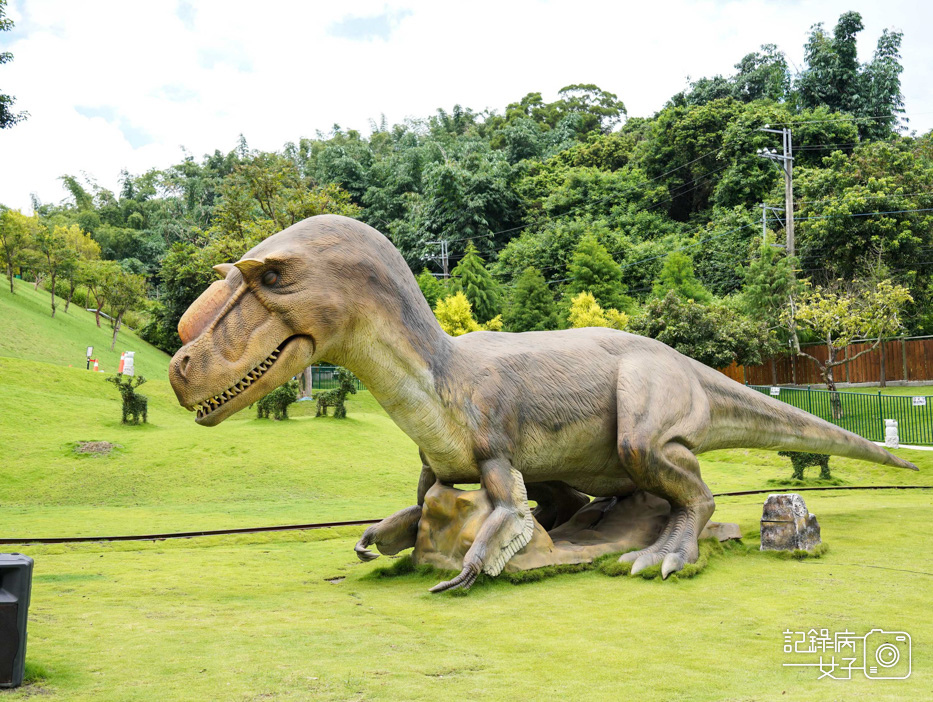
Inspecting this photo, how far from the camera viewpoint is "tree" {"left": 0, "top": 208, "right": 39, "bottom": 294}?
3262 cm

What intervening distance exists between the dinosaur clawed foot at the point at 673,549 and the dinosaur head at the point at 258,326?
8.22 feet

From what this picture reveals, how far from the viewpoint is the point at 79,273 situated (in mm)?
34938

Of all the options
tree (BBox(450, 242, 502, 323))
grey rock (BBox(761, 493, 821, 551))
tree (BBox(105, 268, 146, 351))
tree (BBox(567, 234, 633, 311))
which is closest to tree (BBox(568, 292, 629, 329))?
tree (BBox(567, 234, 633, 311))

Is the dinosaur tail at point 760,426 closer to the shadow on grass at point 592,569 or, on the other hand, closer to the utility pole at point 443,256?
the shadow on grass at point 592,569

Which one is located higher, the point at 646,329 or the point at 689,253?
the point at 689,253

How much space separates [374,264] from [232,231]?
21130 millimetres

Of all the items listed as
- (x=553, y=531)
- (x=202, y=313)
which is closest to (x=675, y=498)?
(x=553, y=531)

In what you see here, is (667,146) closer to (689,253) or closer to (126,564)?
(689,253)

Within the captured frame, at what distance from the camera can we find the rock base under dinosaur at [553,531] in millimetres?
5305

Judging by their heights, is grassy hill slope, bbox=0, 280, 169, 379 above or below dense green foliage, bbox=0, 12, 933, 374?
below

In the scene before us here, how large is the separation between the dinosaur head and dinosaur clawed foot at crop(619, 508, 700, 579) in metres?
2.51

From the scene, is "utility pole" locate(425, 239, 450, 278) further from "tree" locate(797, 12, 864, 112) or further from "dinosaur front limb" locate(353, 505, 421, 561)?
"dinosaur front limb" locate(353, 505, 421, 561)

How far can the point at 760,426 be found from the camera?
669 cm

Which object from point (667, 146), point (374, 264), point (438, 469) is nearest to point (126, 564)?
point (438, 469)
